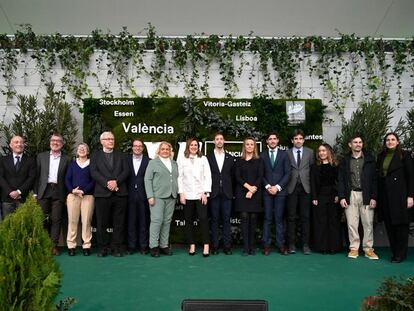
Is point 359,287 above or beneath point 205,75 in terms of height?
beneath

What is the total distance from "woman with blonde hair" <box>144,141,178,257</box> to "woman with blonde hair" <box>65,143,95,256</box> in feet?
2.50

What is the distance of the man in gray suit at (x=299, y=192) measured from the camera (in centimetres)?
539

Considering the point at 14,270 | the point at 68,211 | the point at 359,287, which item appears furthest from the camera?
the point at 68,211

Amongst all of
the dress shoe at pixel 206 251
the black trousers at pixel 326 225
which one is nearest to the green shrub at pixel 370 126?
the black trousers at pixel 326 225

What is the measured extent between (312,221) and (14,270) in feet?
13.2

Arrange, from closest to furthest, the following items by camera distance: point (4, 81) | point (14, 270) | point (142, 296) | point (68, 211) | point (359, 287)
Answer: point (14, 270)
point (142, 296)
point (359, 287)
point (68, 211)
point (4, 81)

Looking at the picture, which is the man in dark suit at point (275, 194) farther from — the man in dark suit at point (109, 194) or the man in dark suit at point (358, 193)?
the man in dark suit at point (109, 194)

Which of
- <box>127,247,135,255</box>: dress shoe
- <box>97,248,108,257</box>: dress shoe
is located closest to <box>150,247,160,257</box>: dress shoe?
<box>127,247,135,255</box>: dress shoe

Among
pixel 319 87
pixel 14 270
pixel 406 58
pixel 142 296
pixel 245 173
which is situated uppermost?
pixel 406 58

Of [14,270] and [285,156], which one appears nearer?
[14,270]

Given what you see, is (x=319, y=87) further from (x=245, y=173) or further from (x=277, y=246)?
(x=277, y=246)

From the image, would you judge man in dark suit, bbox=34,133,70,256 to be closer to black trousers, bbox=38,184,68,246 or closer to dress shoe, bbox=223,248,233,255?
black trousers, bbox=38,184,68,246

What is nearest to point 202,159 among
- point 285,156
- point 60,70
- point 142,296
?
point 285,156

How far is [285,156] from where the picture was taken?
5.50 m
